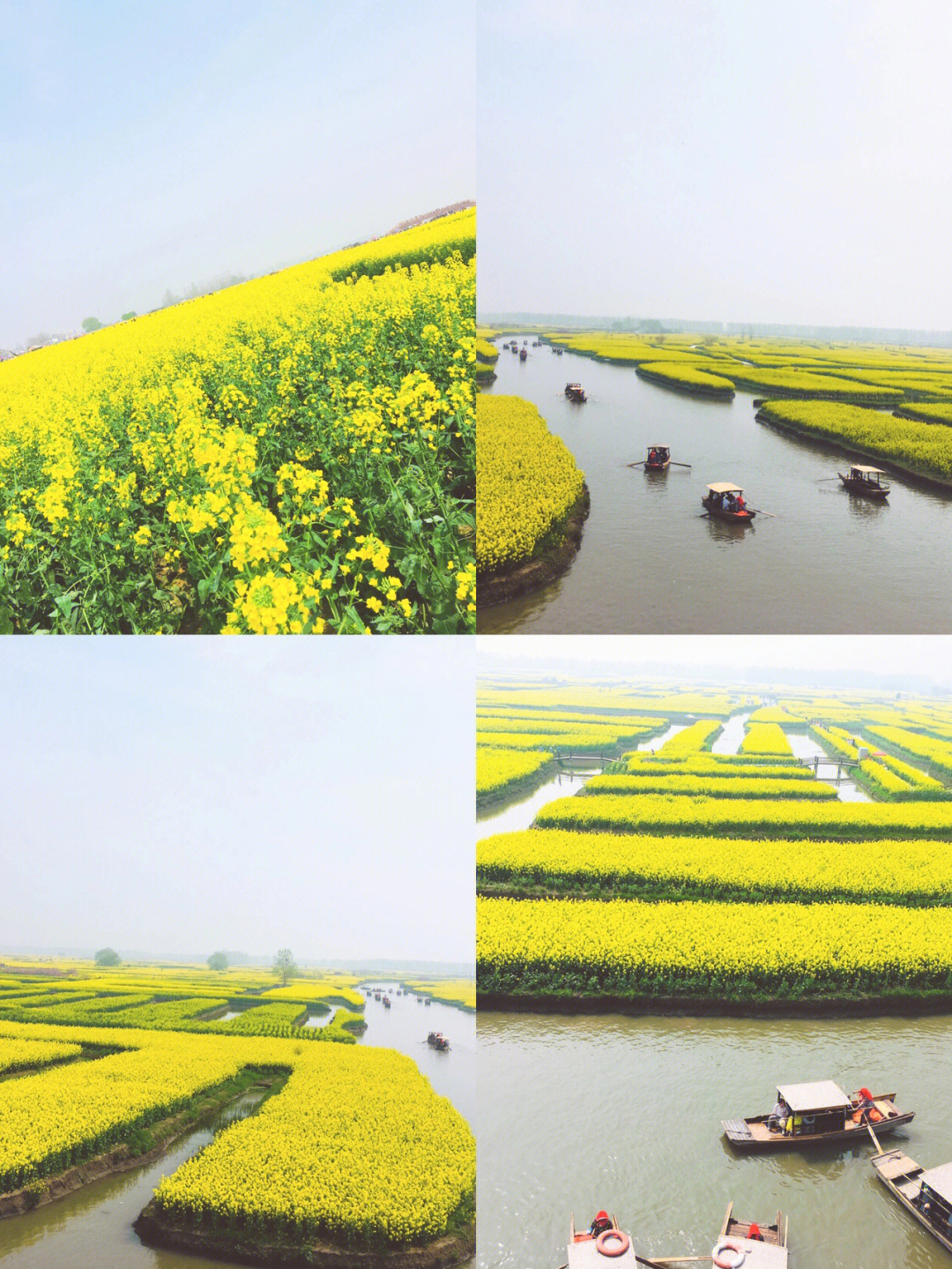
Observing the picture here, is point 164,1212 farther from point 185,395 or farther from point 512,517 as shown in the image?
point 185,395

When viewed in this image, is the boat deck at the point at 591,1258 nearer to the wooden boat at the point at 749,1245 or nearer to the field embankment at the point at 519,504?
the wooden boat at the point at 749,1245

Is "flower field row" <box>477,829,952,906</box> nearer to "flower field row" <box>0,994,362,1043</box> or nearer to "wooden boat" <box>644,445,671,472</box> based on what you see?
"flower field row" <box>0,994,362,1043</box>

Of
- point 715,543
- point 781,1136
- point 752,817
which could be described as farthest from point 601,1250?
point 715,543

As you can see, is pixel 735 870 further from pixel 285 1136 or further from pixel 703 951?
pixel 285 1136

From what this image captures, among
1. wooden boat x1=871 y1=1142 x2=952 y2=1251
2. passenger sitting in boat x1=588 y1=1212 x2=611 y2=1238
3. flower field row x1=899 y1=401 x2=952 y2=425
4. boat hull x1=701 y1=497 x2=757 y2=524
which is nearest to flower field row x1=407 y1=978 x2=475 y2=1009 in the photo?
passenger sitting in boat x1=588 y1=1212 x2=611 y2=1238

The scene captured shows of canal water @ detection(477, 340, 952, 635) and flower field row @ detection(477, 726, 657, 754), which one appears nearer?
canal water @ detection(477, 340, 952, 635)

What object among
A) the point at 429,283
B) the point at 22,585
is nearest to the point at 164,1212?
the point at 22,585

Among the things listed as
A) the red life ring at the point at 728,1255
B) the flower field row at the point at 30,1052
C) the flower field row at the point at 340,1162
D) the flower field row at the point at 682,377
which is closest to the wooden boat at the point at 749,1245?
the red life ring at the point at 728,1255
